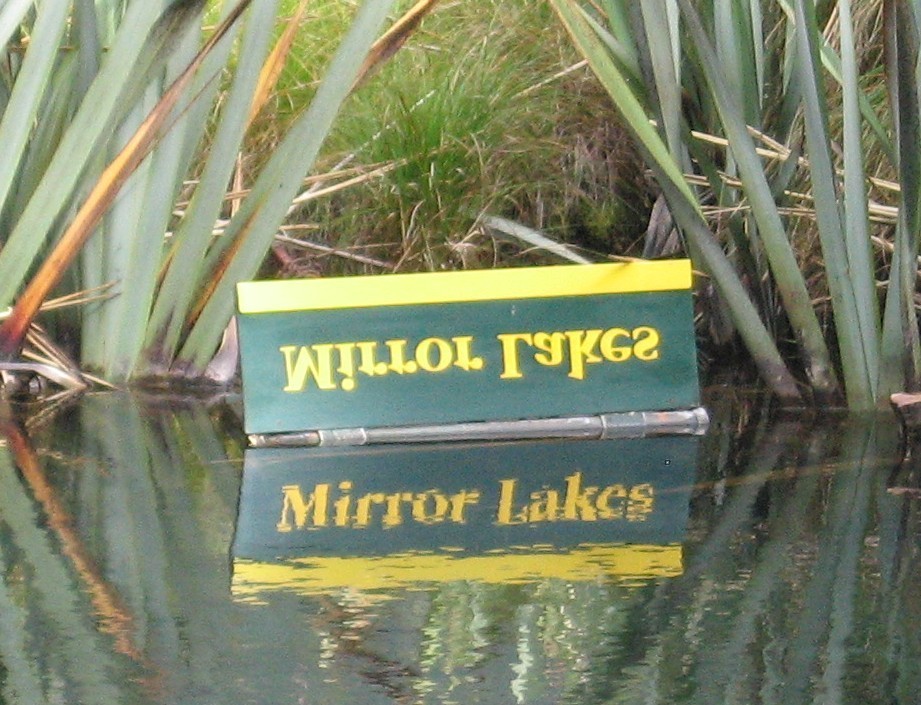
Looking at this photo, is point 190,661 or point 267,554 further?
point 267,554

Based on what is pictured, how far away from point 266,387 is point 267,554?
0.59 metres

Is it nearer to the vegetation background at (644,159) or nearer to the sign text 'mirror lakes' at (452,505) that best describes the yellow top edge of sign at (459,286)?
the vegetation background at (644,159)

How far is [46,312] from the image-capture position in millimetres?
2809

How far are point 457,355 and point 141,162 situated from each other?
0.72 m

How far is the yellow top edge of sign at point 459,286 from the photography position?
2.26m

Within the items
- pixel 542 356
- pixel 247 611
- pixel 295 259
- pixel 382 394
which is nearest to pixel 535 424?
pixel 542 356

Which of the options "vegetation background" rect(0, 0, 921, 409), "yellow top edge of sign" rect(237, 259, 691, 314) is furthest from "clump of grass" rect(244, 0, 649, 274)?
"yellow top edge of sign" rect(237, 259, 691, 314)

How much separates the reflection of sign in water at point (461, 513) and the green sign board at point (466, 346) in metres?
0.07

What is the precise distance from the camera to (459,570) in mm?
1621

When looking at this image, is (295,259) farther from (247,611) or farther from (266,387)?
(247,611)

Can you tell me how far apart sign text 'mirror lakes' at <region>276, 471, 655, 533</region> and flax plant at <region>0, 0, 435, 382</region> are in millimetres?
717

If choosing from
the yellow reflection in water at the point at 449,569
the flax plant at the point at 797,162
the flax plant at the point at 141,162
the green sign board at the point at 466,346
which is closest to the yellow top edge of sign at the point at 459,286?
the green sign board at the point at 466,346

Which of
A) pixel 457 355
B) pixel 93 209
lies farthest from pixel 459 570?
pixel 93 209

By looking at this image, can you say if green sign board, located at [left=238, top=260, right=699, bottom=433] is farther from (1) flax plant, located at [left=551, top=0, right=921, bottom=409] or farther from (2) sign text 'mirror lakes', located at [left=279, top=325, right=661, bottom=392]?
(1) flax plant, located at [left=551, top=0, right=921, bottom=409]
